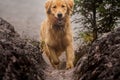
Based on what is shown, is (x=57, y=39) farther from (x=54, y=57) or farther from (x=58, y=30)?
(x=54, y=57)

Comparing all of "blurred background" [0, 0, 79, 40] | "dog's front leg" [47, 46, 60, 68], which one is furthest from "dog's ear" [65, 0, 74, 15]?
"blurred background" [0, 0, 79, 40]

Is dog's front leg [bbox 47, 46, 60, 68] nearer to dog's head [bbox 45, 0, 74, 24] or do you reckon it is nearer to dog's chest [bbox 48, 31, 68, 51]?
dog's chest [bbox 48, 31, 68, 51]

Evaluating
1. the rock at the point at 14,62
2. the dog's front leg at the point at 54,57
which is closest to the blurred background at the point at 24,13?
the dog's front leg at the point at 54,57

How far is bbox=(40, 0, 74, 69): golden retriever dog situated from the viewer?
970cm

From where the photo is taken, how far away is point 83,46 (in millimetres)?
10516

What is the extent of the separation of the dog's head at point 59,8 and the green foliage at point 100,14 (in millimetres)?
704

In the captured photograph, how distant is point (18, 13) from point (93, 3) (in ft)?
46.0

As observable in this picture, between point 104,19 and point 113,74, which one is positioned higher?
point 113,74

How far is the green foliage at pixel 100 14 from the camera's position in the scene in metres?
9.71

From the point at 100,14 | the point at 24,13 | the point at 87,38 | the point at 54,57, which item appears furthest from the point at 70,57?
the point at 24,13

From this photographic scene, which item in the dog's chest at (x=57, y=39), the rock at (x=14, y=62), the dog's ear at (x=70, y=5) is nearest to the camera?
the rock at (x=14, y=62)

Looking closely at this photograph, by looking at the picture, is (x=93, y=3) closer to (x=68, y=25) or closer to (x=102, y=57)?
(x=68, y=25)

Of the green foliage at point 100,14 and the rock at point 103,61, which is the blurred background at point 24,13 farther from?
the rock at point 103,61

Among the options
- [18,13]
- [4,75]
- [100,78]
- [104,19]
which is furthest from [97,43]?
[18,13]
